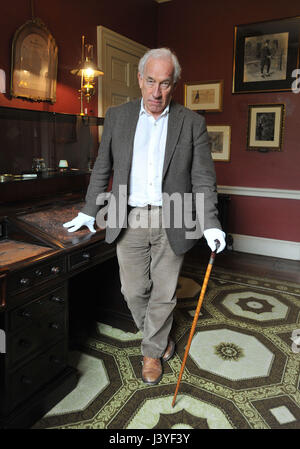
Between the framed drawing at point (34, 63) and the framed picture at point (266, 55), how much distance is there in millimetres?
2711

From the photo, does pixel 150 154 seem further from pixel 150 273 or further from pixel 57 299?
pixel 57 299

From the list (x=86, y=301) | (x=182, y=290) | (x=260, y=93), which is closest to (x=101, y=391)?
(x=86, y=301)

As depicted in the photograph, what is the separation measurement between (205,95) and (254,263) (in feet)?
7.94

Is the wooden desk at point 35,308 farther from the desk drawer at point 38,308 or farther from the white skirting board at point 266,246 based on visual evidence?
the white skirting board at point 266,246

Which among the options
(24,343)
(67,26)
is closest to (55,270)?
(24,343)

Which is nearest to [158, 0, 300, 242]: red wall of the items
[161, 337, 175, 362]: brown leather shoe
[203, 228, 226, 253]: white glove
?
[161, 337, 175, 362]: brown leather shoe

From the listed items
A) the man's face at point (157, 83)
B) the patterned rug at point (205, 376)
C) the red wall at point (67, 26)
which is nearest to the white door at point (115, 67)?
the red wall at point (67, 26)

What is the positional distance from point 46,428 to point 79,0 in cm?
357

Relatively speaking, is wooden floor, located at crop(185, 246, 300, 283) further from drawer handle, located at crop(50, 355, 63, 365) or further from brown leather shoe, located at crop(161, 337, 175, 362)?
drawer handle, located at crop(50, 355, 63, 365)

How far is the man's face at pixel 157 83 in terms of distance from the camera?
1.89 meters

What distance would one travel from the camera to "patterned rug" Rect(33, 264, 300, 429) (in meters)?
1.94

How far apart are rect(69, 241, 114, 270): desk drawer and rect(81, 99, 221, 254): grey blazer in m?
0.22

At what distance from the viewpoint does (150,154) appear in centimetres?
202

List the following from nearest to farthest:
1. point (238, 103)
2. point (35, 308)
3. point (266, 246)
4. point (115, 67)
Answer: point (35, 308) < point (115, 67) < point (238, 103) < point (266, 246)
